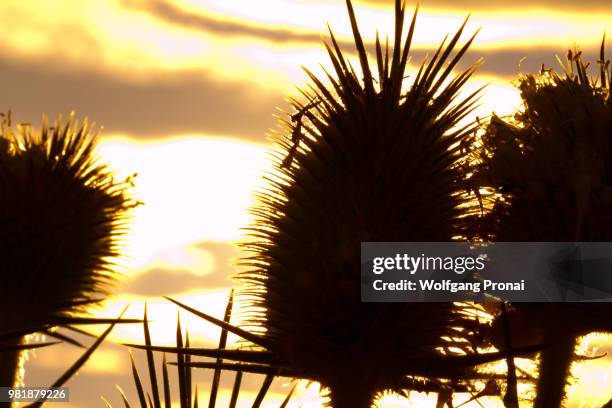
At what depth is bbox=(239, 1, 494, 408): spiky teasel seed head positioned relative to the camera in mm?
5109

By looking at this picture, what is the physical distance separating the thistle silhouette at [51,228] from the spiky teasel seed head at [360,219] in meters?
2.96

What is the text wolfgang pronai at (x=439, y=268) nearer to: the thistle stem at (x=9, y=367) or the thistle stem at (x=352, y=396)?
the thistle stem at (x=352, y=396)

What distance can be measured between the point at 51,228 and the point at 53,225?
35 millimetres

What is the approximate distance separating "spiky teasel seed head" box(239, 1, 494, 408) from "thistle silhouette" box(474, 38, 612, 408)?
49 cm

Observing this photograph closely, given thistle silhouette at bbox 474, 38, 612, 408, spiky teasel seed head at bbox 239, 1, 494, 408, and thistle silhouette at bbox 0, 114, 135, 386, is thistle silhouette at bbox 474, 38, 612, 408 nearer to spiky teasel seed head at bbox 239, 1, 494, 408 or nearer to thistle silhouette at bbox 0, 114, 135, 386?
spiky teasel seed head at bbox 239, 1, 494, 408

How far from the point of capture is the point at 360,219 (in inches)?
204

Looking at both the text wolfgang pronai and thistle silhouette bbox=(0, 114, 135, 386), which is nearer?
the text wolfgang pronai

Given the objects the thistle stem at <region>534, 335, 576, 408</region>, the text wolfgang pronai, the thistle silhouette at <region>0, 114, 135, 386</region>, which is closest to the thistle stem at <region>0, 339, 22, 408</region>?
the thistle silhouette at <region>0, 114, 135, 386</region>

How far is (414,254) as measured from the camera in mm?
5137

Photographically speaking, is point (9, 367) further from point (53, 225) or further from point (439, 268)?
point (439, 268)

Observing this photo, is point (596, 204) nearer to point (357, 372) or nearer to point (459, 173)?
point (459, 173)

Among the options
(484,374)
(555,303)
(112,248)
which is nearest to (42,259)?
(112,248)

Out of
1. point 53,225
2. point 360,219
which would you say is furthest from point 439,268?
point 53,225

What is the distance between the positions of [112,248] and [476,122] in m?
4.64
